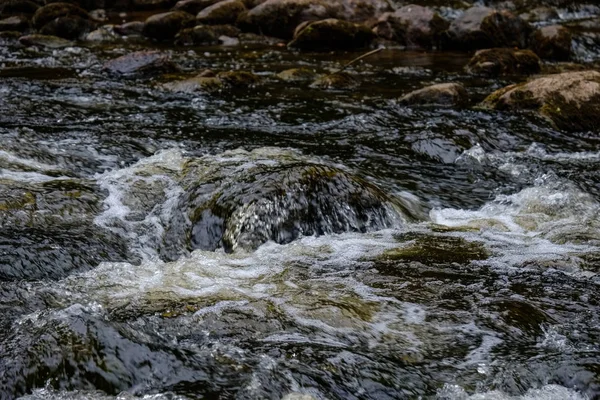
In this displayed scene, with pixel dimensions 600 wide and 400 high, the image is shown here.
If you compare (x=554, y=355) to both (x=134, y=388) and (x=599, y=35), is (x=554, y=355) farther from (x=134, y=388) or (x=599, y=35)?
(x=599, y=35)

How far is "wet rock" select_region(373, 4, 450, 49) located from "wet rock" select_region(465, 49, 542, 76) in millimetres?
3064

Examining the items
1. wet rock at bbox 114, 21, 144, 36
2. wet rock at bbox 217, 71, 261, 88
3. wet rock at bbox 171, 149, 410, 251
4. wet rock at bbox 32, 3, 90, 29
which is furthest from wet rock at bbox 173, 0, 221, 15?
wet rock at bbox 171, 149, 410, 251

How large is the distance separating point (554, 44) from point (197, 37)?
755 cm

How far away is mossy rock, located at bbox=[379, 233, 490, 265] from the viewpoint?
4.43m

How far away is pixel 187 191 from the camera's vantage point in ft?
17.6

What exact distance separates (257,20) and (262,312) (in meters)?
13.3

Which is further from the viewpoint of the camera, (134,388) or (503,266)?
(503,266)

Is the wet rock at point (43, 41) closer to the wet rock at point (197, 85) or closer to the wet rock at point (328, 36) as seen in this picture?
the wet rock at point (328, 36)

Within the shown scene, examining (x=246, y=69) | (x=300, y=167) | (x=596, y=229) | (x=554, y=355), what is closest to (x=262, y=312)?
(x=554, y=355)

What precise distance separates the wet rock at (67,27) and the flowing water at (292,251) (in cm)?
770

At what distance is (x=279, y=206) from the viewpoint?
4895 mm

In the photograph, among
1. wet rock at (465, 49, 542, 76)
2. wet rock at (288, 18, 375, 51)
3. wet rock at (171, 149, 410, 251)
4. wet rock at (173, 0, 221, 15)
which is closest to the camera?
wet rock at (171, 149, 410, 251)

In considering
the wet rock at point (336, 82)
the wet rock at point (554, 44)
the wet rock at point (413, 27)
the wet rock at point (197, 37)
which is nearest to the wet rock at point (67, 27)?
the wet rock at point (197, 37)

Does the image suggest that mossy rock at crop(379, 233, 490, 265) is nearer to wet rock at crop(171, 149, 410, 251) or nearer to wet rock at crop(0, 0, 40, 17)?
wet rock at crop(171, 149, 410, 251)
